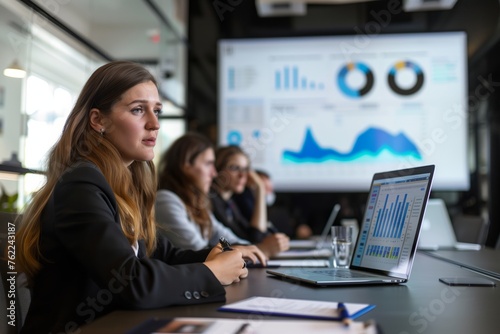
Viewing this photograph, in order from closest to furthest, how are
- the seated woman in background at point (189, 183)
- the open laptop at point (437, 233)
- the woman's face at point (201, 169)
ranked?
1. the seated woman in background at point (189, 183)
2. the woman's face at point (201, 169)
3. the open laptop at point (437, 233)

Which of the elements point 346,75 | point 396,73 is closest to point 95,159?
point 346,75

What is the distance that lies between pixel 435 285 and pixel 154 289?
74 centimetres

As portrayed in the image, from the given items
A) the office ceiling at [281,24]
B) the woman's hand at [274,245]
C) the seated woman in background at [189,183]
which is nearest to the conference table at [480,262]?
the woman's hand at [274,245]

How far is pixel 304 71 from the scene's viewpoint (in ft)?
17.3

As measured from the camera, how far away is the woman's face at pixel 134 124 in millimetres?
1536

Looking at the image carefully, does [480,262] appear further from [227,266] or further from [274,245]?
[227,266]

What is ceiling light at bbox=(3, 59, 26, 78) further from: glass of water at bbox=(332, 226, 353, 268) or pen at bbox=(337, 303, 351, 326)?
pen at bbox=(337, 303, 351, 326)

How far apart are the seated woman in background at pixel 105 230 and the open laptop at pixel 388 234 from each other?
324 millimetres

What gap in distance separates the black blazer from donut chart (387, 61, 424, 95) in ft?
14.1

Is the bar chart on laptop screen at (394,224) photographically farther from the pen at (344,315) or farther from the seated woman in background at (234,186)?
the seated woman in background at (234,186)

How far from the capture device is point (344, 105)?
5238 mm

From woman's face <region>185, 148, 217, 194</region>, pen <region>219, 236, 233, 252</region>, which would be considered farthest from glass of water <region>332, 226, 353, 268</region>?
woman's face <region>185, 148, 217, 194</region>

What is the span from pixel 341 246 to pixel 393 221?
0.34 metres

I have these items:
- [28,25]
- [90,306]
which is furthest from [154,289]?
[28,25]
